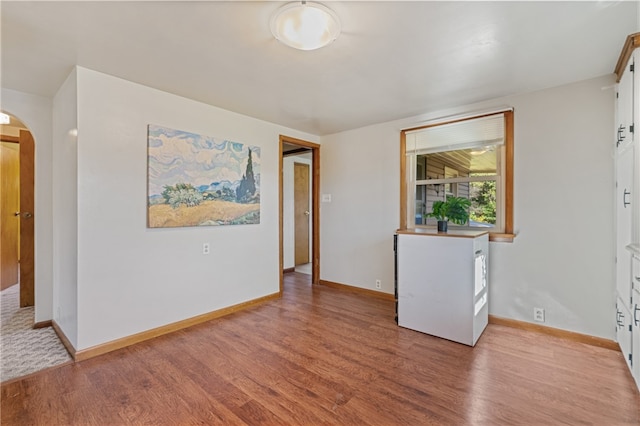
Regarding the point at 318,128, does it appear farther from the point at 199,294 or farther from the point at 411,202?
the point at 199,294

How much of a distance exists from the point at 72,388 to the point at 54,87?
264 cm

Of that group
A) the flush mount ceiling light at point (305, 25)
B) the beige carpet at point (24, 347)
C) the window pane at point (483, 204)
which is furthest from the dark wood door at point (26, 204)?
the window pane at point (483, 204)

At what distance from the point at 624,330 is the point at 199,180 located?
3.93m

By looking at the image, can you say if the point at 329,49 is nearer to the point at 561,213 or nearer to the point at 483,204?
the point at 483,204

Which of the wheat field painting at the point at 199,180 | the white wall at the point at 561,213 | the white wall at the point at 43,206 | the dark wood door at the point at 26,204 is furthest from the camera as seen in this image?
the dark wood door at the point at 26,204

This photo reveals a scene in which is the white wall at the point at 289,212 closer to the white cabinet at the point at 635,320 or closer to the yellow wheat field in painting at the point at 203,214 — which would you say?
the yellow wheat field in painting at the point at 203,214

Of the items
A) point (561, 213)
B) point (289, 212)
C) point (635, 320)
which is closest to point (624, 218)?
point (561, 213)

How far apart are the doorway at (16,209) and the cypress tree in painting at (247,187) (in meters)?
2.46

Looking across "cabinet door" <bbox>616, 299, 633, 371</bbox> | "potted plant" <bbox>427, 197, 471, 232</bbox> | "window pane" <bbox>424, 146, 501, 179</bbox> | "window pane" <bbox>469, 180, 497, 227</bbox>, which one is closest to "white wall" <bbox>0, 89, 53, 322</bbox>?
"potted plant" <bbox>427, 197, 471, 232</bbox>

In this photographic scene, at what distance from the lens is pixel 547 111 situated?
279 centimetres

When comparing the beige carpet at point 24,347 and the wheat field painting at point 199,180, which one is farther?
the wheat field painting at point 199,180

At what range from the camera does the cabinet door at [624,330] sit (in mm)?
2072

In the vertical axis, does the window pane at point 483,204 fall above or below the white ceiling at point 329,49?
below

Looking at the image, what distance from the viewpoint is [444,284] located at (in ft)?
8.86
